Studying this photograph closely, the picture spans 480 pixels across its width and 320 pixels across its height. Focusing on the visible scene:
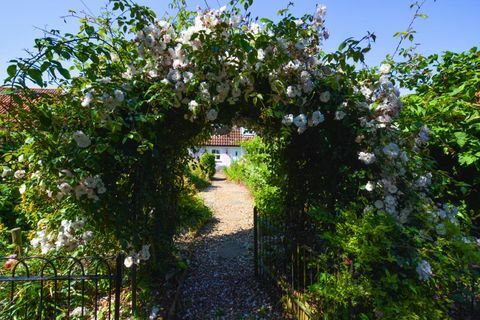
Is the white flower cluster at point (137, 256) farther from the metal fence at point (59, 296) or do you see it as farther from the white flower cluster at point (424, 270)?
the white flower cluster at point (424, 270)

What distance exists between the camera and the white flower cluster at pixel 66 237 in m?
A: 2.89

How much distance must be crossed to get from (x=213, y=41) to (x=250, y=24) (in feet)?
1.88

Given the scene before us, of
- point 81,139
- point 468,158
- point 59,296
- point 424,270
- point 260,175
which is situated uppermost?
point 81,139

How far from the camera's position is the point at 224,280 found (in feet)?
14.7

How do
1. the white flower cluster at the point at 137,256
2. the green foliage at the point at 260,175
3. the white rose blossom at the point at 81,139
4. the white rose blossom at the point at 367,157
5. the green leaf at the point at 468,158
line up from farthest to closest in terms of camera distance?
the green foliage at the point at 260,175, the green leaf at the point at 468,158, the white flower cluster at the point at 137,256, the white rose blossom at the point at 367,157, the white rose blossom at the point at 81,139

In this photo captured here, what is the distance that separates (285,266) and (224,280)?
3.67 ft

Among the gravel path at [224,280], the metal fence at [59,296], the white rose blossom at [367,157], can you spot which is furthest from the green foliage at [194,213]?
the white rose blossom at [367,157]

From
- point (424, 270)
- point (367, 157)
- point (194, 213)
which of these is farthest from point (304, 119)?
point (194, 213)

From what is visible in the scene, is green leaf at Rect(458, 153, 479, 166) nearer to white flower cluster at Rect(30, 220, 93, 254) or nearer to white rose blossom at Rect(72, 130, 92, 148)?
white rose blossom at Rect(72, 130, 92, 148)

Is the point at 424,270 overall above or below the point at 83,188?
below

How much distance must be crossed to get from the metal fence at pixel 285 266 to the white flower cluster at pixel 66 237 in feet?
7.15

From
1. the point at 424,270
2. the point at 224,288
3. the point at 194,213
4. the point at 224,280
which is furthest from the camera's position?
the point at 194,213

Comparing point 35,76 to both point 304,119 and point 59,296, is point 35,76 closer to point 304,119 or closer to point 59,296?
point 304,119

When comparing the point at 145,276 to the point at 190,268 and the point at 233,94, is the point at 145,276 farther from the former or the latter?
the point at 233,94
